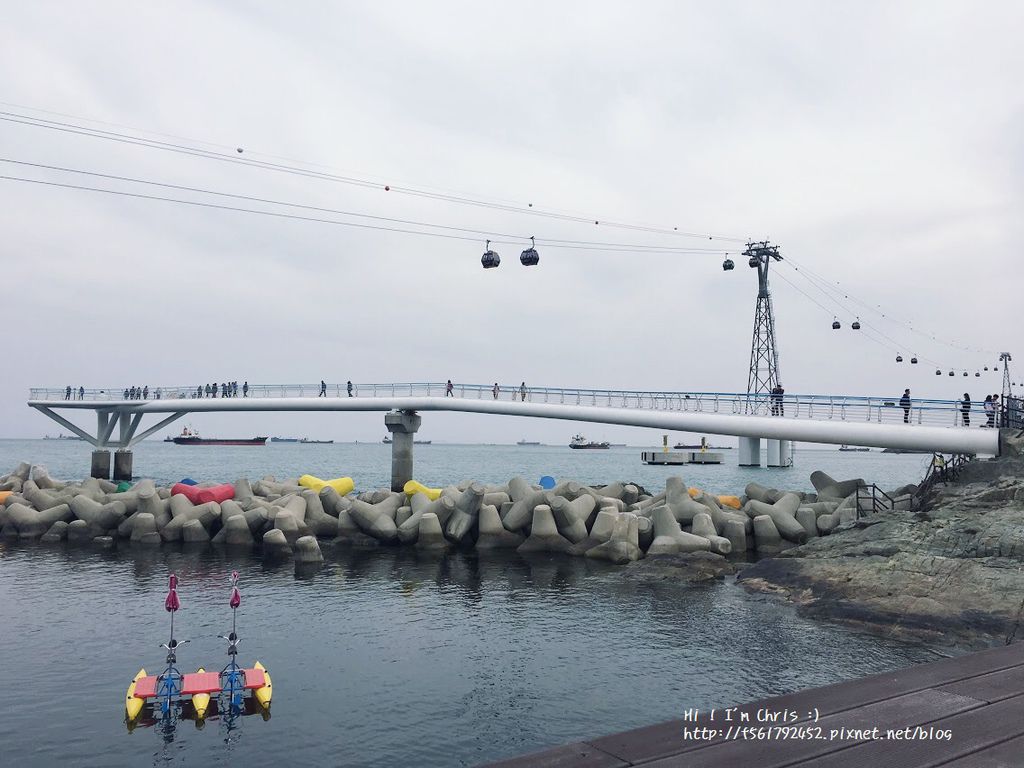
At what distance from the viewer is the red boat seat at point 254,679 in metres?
10.7

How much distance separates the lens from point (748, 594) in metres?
17.5

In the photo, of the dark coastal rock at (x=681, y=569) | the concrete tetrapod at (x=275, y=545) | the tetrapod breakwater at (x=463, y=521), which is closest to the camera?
the dark coastal rock at (x=681, y=569)

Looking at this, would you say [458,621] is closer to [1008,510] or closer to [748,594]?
[748,594]

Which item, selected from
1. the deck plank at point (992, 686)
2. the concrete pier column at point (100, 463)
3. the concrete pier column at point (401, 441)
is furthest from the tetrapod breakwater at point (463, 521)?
the concrete pier column at point (100, 463)

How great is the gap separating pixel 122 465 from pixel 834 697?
6568 cm

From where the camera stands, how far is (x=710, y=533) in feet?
76.4

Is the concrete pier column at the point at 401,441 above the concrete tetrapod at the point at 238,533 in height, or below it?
above

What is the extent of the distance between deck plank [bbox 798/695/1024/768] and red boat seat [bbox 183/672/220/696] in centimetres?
871

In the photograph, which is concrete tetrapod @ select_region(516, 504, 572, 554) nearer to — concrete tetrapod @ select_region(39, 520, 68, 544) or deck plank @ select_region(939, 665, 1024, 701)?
concrete tetrapod @ select_region(39, 520, 68, 544)

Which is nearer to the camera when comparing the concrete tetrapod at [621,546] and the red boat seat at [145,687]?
the red boat seat at [145,687]

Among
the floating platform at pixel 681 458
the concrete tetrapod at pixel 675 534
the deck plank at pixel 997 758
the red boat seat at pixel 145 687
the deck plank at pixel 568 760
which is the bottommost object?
the floating platform at pixel 681 458

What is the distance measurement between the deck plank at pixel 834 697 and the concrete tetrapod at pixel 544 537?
57.1ft

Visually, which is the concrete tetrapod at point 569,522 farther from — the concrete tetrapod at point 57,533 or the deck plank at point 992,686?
the deck plank at point 992,686

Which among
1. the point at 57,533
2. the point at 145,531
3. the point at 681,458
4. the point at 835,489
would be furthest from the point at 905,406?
the point at 681,458
